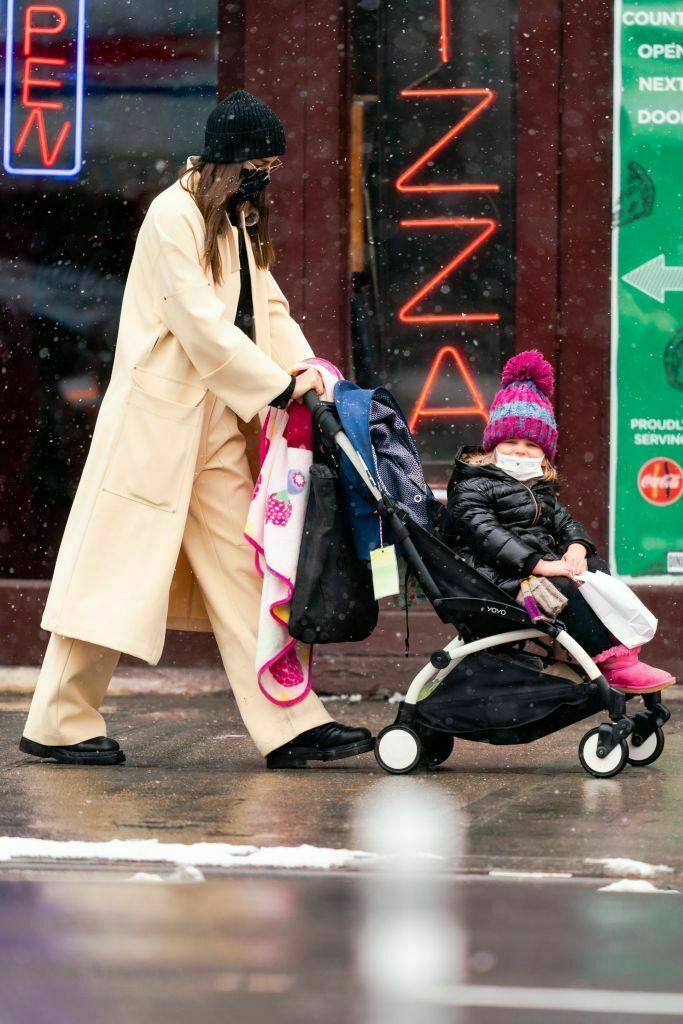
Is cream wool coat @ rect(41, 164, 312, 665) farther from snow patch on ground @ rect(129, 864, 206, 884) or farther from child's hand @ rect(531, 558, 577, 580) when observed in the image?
snow patch on ground @ rect(129, 864, 206, 884)

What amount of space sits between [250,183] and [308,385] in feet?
2.48

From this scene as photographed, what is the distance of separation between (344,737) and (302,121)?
3.52 metres

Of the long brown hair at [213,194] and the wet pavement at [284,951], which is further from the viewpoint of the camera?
the long brown hair at [213,194]

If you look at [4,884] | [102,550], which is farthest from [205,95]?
[4,884]

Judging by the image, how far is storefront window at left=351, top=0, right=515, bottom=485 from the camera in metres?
8.56

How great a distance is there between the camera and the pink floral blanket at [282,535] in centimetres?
592

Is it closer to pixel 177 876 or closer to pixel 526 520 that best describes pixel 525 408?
pixel 526 520

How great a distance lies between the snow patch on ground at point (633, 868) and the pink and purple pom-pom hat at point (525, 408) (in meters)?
1.82

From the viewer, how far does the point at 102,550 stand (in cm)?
613

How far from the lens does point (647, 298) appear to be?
27.7 ft

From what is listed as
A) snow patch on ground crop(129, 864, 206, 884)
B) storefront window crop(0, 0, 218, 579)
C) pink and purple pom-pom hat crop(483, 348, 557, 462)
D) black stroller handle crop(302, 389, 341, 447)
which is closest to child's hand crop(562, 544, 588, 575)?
pink and purple pom-pom hat crop(483, 348, 557, 462)

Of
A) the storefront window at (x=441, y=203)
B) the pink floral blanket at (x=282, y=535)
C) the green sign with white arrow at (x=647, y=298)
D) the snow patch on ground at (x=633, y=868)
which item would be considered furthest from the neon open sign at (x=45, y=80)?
the snow patch on ground at (x=633, y=868)

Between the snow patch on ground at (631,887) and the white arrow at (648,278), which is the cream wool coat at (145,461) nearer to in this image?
the snow patch on ground at (631,887)

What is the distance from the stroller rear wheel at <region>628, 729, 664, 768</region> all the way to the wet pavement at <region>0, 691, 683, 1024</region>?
50mm
